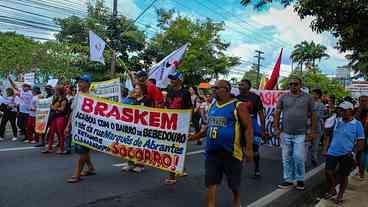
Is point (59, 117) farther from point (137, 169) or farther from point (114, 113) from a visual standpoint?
point (114, 113)

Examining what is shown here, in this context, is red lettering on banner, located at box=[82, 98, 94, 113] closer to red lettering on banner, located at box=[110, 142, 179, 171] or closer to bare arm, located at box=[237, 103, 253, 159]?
red lettering on banner, located at box=[110, 142, 179, 171]

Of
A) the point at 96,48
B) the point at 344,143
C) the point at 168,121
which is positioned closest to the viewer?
the point at 344,143

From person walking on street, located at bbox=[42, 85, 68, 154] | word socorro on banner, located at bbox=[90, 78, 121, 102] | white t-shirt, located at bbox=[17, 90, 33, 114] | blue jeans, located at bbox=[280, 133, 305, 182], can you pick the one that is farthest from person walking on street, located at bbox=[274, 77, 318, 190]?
white t-shirt, located at bbox=[17, 90, 33, 114]

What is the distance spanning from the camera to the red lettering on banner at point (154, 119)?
21.6ft

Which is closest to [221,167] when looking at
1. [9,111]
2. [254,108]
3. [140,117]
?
[140,117]

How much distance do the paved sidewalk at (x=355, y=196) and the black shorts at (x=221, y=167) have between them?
6.04 ft

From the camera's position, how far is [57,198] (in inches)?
223

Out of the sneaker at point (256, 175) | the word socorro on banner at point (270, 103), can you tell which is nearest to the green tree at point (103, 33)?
the word socorro on banner at point (270, 103)

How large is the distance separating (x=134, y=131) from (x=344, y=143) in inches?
120

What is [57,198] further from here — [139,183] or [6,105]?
[6,105]

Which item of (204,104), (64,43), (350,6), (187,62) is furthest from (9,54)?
(350,6)

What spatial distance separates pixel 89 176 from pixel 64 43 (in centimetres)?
2887

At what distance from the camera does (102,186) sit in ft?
21.2

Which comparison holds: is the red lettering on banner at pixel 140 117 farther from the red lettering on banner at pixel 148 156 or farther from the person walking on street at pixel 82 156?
the person walking on street at pixel 82 156
